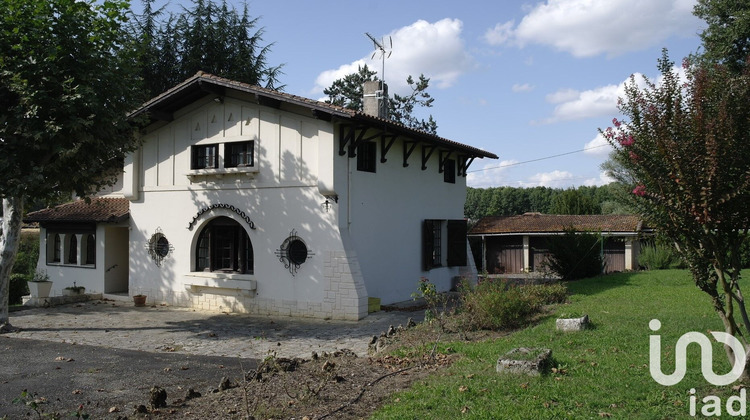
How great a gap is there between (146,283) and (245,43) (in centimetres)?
1848

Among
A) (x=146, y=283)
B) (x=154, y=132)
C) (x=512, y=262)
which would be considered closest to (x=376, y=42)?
(x=154, y=132)

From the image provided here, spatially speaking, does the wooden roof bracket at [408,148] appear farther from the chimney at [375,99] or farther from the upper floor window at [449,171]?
the upper floor window at [449,171]

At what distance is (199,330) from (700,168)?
1051 cm

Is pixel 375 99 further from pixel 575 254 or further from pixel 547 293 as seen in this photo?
pixel 575 254

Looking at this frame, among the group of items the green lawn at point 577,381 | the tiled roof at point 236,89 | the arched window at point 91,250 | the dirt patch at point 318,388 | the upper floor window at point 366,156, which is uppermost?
the tiled roof at point 236,89

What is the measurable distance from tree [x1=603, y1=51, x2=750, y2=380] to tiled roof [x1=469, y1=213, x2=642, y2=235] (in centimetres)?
2110

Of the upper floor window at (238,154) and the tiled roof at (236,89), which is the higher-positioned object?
the tiled roof at (236,89)

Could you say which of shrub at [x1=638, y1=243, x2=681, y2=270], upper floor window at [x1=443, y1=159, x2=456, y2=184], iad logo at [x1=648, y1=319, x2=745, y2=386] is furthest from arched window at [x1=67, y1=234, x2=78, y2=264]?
shrub at [x1=638, y1=243, x2=681, y2=270]

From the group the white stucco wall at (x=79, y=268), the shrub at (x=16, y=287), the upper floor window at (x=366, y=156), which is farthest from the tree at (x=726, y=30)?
the shrub at (x=16, y=287)

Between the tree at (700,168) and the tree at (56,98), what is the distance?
10.5 m

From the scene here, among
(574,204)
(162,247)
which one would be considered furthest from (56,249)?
(574,204)

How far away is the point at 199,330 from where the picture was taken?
12.5 m

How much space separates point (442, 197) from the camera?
18438mm

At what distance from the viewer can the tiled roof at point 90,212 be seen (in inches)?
673
